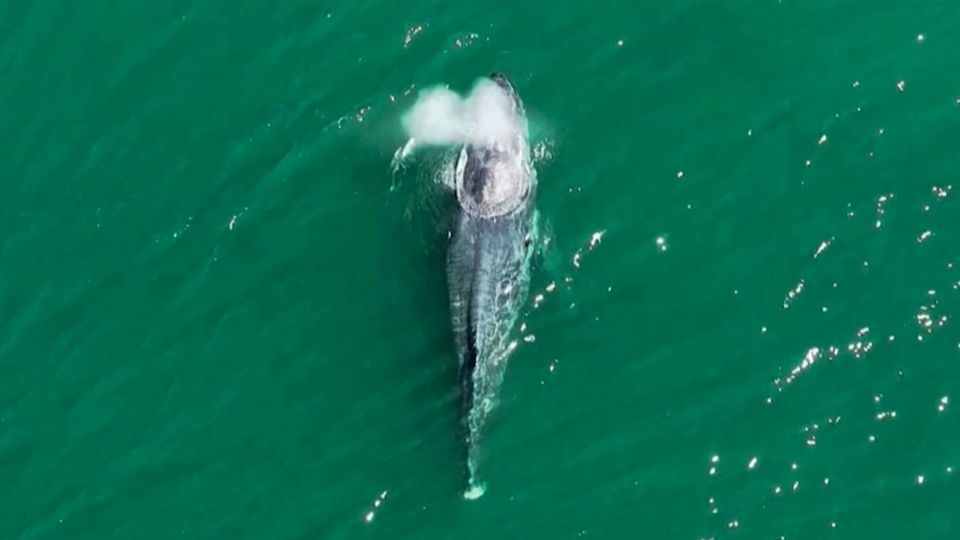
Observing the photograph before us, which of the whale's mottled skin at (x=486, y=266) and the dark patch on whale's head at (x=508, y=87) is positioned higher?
Answer: the dark patch on whale's head at (x=508, y=87)

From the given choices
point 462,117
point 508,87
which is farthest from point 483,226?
point 508,87

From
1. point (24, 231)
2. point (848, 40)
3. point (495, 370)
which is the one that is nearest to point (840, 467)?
point (495, 370)

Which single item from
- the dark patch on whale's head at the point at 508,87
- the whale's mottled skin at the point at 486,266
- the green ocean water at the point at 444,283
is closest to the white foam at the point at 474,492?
the whale's mottled skin at the point at 486,266

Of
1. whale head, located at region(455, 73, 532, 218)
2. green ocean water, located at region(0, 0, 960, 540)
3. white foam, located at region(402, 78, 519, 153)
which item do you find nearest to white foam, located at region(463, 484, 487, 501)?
green ocean water, located at region(0, 0, 960, 540)

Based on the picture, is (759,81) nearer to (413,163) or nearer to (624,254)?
(624,254)

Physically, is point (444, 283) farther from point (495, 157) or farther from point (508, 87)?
point (508, 87)

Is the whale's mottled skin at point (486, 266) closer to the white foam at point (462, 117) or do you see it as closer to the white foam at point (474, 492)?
the white foam at point (474, 492)
